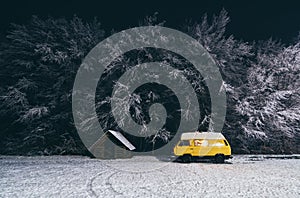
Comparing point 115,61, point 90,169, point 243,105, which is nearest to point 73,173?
point 90,169

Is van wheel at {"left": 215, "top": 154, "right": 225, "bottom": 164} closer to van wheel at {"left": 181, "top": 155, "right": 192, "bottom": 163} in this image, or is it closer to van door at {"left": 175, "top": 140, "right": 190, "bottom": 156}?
van wheel at {"left": 181, "top": 155, "right": 192, "bottom": 163}

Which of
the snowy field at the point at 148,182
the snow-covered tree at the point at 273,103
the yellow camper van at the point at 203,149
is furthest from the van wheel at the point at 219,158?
the snow-covered tree at the point at 273,103

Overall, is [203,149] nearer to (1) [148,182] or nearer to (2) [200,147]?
(2) [200,147]

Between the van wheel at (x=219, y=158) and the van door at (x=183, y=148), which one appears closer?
the van door at (x=183, y=148)

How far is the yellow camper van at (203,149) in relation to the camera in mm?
16000

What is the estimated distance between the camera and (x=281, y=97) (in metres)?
22.3

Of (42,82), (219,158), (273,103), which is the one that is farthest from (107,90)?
(273,103)

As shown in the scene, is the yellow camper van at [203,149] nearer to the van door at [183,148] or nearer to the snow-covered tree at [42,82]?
the van door at [183,148]

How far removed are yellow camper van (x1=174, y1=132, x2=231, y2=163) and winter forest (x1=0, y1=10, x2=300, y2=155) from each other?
4.26 meters

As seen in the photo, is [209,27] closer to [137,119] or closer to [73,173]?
[137,119]

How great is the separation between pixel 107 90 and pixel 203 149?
32.6 feet

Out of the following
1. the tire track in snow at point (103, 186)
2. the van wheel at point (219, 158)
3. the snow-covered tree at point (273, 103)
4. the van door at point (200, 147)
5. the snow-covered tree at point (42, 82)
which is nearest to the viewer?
the tire track in snow at point (103, 186)

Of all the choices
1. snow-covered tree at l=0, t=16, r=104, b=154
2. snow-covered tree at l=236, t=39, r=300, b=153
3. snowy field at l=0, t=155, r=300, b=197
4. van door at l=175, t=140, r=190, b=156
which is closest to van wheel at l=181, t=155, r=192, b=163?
van door at l=175, t=140, r=190, b=156

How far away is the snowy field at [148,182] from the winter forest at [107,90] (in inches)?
291
